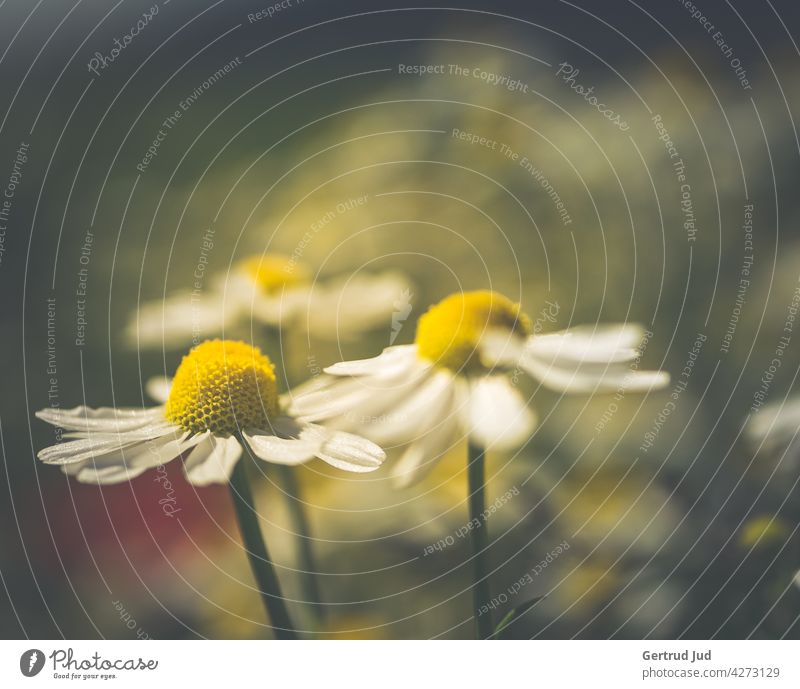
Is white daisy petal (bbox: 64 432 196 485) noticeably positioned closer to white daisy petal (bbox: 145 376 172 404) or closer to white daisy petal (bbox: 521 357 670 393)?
white daisy petal (bbox: 145 376 172 404)

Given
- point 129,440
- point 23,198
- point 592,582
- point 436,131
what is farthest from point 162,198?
point 592,582

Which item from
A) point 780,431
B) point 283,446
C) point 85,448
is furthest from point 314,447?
point 780,431

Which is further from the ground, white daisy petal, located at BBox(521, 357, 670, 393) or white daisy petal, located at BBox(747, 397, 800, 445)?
white daisy petal, located at BBox(521, 357, 670, 393)

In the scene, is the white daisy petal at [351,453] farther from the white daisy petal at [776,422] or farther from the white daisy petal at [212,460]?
the white daisy petal at [776,422]

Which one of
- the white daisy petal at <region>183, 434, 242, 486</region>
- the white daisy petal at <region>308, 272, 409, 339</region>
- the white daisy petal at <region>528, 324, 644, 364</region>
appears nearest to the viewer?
the white daisy petal at <region>183, 434, 242, 486</region>

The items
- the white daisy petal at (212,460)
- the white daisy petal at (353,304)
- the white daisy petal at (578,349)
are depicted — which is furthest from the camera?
the white daisy petal at (353,304)
